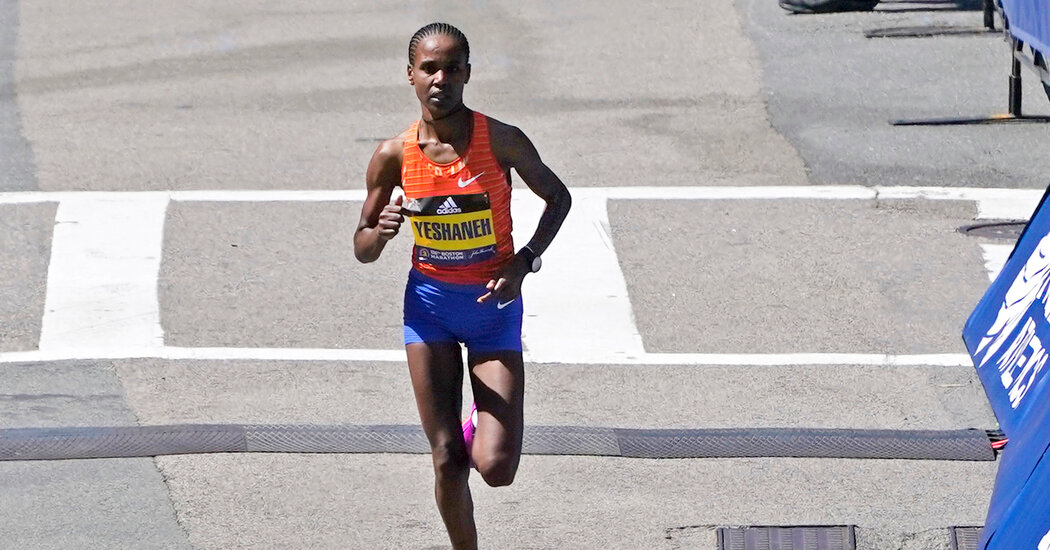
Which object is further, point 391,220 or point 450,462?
point 450,462

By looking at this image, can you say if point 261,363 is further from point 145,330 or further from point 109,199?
point 109,199

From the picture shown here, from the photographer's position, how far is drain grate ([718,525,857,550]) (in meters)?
6.16

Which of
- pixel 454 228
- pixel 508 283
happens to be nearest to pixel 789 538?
pixel 508 283

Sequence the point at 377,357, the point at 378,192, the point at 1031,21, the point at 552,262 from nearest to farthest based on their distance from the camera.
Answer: the point at 378,192 < the point at 377,357 < the point at 552,262 < the point at 1031,21

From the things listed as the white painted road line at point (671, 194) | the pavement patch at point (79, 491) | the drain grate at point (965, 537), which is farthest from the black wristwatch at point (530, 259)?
the white painted road line at point (671, 194)

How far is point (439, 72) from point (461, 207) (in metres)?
0.50

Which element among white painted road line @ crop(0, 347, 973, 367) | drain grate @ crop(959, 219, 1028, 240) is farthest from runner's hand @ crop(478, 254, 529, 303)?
drain grate @ crop(959, 219, 1028, 240)

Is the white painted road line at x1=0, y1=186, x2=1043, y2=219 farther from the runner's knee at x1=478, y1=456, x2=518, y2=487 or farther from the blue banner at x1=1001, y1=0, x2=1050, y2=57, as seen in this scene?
the runner's knee at x1=478, y1=456, x2=518, y2=487

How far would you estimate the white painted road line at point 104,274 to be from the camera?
8.88 m

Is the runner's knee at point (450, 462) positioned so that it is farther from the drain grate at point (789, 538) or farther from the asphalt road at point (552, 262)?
the drain grate at point (789, 538)

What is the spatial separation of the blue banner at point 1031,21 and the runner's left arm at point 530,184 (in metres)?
5.20

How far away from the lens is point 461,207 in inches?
215

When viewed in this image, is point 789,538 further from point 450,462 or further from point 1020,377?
point 450,462

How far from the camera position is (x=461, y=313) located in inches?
220
